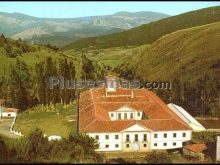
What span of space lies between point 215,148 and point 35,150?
835 inches

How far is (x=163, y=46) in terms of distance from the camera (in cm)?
15875

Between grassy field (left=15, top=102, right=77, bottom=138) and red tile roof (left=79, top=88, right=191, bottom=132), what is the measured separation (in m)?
3.30

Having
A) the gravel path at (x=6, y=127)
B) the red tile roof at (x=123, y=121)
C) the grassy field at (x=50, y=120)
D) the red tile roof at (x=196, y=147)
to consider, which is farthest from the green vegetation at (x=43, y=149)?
the gravel path at (x=6, y=127)

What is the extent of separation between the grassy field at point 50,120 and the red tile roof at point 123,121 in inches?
130

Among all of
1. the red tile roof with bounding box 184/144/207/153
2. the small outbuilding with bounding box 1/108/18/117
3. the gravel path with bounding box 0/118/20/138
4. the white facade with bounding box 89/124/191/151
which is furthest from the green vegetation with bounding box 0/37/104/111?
the red tile roof with bounding box 184/144/207/153

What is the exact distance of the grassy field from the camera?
65.4 meters

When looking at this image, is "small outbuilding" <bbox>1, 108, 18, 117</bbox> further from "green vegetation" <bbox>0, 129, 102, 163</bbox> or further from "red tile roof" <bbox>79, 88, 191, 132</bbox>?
"green vegetation" <bbox>0, 129, 102, 163</bbox>

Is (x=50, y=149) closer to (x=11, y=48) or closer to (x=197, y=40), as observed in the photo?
(x=11, y=48)

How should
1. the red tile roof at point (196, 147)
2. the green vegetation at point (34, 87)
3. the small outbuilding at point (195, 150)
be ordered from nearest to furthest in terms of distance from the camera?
the small outbuilding at point (195, 150), the red tile roof at point (196, 147), the green vegetation at point (34, 87)

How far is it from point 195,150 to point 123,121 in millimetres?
10750

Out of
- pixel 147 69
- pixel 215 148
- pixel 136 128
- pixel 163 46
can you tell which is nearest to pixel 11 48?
pixel 147 69

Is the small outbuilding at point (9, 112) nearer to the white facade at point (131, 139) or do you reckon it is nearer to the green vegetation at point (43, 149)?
the white facade at point (131, 139)

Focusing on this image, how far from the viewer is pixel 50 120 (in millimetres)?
74125

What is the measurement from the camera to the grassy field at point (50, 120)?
2576 inches
